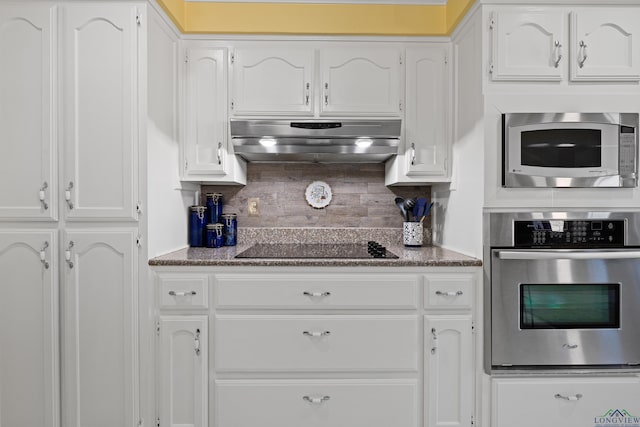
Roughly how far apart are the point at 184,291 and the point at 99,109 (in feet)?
3.16

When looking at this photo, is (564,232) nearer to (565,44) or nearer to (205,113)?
(565,44)

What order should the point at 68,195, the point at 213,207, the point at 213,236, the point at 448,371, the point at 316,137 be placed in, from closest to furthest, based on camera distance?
the point at 68,195
the point at 448,371
the point at 316,137
the point at 213,236
the point at 213,207

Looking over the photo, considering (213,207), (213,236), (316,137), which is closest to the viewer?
(316,137)

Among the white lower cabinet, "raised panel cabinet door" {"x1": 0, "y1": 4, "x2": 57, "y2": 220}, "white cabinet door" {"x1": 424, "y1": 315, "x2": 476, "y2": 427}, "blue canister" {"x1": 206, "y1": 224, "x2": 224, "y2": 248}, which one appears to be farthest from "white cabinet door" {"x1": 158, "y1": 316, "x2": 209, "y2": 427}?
"white cabinet door" {"x1": 424, "y1": 315, "x2": 476, "y2": 427}

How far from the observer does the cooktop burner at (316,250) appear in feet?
6.96

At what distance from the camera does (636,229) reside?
1.91 m

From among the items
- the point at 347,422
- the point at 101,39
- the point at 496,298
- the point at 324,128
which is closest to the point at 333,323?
the point at 347,422

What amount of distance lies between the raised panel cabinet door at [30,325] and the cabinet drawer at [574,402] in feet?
7.23

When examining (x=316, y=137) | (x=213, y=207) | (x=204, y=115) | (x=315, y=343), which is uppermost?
(x=204, y=115)

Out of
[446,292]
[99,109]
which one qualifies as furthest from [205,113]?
[446,292]

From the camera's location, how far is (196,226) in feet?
7.94

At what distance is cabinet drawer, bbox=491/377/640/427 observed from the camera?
191 cm

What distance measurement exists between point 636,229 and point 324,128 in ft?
5.44

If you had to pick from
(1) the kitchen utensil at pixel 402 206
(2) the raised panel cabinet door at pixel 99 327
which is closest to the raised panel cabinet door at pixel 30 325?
(2) the raised panel cabinet door at pixel 99 327
